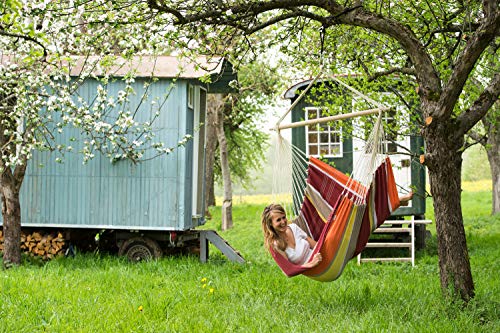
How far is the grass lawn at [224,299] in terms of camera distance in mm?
5527

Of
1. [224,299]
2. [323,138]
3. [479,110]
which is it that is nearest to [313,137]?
[323,138]

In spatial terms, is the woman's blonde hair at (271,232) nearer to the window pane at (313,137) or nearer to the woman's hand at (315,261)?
the woman's hand at (315,261)

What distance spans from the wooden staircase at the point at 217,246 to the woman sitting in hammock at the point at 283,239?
3.35m

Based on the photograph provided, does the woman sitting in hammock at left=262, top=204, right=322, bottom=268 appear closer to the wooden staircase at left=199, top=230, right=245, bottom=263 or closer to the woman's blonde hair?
the woman's blonde hair

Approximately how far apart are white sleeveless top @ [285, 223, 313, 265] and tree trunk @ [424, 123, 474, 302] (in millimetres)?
1134

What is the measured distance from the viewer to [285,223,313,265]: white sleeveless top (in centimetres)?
601

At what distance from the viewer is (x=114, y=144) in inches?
377

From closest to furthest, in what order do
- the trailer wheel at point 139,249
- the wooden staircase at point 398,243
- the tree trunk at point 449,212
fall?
the tree trunk at point 449,212 → the trailer wheel at point 139,249 → the wooden staircase at point 398,243

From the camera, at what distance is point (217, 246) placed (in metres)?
9.71

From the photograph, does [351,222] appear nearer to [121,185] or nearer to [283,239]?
[283,239]

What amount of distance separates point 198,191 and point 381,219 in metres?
5.22

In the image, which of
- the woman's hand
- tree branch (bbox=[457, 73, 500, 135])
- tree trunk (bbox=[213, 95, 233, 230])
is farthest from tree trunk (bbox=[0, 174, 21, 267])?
tree trunk (bbox=[213, 95, 233, 230])

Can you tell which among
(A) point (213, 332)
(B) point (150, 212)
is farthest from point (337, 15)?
(B) point (150, 212)

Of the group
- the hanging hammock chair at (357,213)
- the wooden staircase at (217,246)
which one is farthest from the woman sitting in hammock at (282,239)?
the wooden staircase at (217,246)
